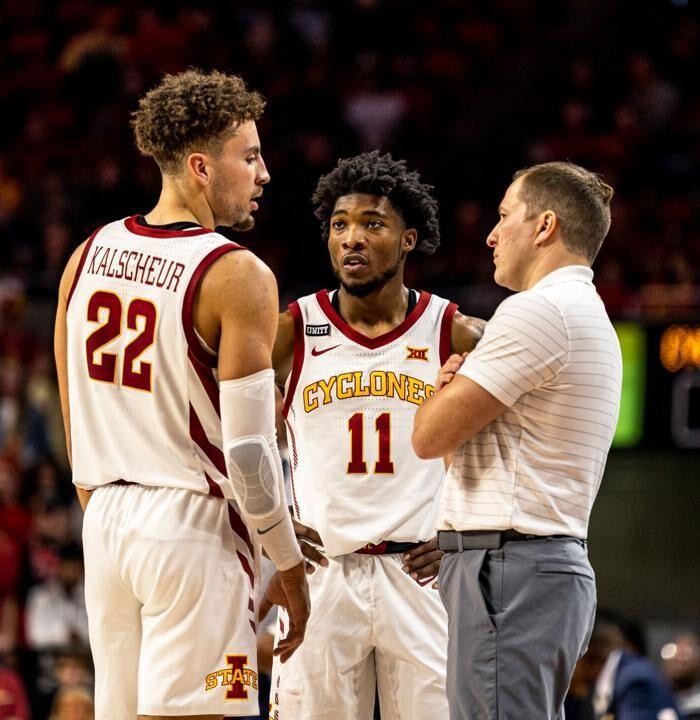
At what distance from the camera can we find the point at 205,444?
378 cm

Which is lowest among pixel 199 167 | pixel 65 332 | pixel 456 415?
pixel 456 415

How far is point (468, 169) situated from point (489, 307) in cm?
441

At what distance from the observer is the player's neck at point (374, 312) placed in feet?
15.9

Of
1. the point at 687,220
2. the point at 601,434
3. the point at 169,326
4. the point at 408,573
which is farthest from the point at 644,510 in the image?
the point at 169,326

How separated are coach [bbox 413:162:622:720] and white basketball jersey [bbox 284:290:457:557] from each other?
0.73m

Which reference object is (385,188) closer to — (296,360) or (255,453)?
(296,360)

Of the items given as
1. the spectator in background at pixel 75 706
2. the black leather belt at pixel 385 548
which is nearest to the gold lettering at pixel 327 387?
the black leather belt at pixel 385 548

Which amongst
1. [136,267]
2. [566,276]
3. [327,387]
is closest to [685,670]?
[327,387]

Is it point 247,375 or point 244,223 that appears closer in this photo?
point 247,375

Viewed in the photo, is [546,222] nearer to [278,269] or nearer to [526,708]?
[526,708]

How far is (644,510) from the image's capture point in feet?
30.1

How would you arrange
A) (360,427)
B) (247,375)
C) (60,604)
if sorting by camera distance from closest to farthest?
(247,375) < (360,427) < (60,604)

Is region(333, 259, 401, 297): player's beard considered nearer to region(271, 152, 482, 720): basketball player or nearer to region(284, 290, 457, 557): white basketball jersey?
region(271, 152, 482, 720): basketball player

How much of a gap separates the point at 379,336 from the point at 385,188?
552 mm
